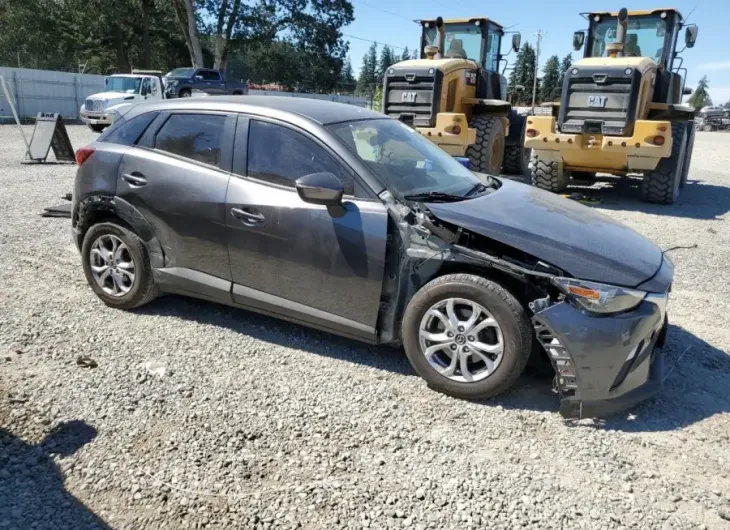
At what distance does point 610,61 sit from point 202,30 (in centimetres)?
3589

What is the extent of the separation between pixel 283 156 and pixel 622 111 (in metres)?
7.56

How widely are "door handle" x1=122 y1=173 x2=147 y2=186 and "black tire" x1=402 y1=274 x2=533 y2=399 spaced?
222cm

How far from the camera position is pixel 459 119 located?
10.4m

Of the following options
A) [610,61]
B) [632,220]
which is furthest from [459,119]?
[632,220]

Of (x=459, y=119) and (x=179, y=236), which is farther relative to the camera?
(x=459, y=119)

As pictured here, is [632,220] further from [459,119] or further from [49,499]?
[49,499]

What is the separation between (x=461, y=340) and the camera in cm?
343

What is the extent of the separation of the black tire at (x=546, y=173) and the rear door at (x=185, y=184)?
751 cm

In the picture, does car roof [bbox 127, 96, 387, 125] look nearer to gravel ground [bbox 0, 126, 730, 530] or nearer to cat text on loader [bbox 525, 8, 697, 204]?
gravel ground [bbox 0, 126, 730, 530]

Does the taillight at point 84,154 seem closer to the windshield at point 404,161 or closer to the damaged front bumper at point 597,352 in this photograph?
the windshield at point 404,161

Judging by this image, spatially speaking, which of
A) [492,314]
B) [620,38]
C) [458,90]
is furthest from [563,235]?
[458,90]

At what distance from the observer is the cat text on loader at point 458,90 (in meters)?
10.7

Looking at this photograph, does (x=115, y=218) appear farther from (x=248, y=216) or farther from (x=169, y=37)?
(x=169, y=37)

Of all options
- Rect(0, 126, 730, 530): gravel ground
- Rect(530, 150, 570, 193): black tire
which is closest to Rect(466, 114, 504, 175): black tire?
Rect(530, 150, 570, 193): black tire
